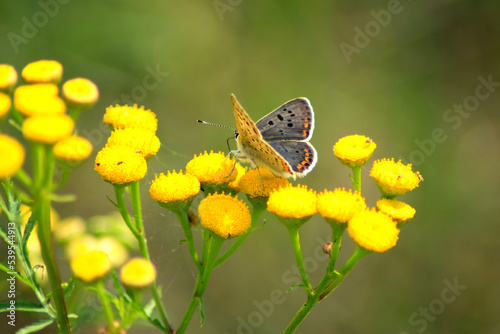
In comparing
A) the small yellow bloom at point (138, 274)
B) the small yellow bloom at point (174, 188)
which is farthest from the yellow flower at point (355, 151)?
the small yellow bloom at point (138, 274)

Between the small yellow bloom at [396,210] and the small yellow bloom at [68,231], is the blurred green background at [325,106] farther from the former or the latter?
the small yellow bloom at [396,210]

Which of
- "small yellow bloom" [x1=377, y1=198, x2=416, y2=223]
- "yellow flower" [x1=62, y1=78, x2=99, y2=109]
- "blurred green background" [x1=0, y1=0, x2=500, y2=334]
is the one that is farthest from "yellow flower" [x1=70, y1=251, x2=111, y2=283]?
"blurred green background" [x1=0, y1=0, x2=500, y2=334]

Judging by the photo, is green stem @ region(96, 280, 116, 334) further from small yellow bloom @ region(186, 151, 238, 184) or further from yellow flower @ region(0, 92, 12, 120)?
small yellow bloom @ region(186, 151, 238, 184)

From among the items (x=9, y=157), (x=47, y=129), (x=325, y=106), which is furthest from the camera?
(x=325, y=106)

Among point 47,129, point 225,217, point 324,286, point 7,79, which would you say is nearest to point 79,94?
point 7,79

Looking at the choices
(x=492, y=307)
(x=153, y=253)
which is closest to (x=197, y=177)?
(x=153, y=253)

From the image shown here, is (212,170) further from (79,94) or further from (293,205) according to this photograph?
(79,94)
